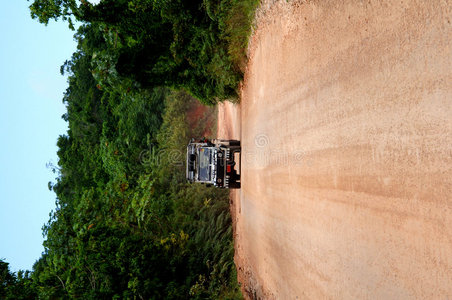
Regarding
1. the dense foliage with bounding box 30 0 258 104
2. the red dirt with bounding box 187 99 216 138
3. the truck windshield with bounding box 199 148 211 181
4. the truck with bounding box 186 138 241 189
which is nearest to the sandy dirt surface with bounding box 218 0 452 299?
the dense foliage with bounding box 30 0 258 104

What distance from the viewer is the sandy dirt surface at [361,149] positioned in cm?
367

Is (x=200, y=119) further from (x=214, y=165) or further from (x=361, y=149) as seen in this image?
(x=361, y=149)

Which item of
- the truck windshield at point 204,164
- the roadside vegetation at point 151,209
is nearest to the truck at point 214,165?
the truck windshield at point 204,164

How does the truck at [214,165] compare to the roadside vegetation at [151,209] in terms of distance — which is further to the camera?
the truck at [214,165]

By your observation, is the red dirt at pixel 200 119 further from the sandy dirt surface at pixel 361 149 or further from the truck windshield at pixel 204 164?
the sandy dirt surface at pixel 361 149

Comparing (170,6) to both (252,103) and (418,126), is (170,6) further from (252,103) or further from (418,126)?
(418,126)

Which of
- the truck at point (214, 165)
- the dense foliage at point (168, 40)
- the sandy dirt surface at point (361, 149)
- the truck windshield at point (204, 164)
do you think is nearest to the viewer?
the sandy dirt surface at point (361, 149)

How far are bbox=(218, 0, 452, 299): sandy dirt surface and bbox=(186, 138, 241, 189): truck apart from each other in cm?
408

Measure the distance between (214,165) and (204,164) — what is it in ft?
2.58

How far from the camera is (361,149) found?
15.9 ft

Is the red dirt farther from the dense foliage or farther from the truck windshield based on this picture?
the truck windshield

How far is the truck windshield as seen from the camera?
13.5m

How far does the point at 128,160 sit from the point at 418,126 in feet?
68.8

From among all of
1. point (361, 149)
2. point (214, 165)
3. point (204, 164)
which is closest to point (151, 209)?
point (204, 164)
